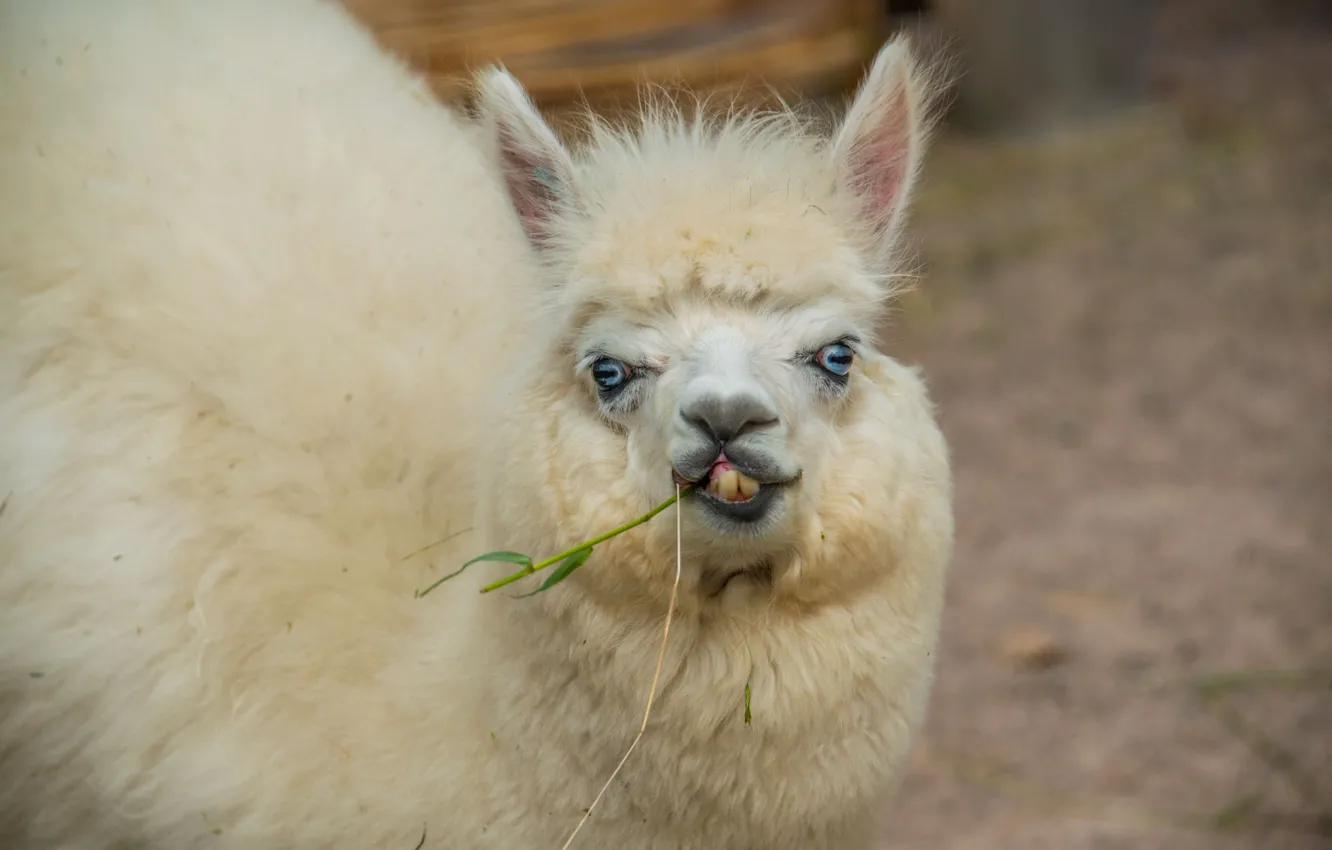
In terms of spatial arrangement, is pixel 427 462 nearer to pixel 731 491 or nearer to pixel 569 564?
pixel 569 564

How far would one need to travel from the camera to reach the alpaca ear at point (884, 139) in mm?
2684

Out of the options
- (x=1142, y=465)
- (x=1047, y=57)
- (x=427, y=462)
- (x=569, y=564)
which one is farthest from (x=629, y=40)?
(x=569, y=564)

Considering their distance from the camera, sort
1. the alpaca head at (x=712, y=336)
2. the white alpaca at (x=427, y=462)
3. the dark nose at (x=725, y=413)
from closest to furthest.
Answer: the dark nose at (x=725, y=413), the alpaca head at (x=712, y=336), the white alpaca at (x=427, y=462)

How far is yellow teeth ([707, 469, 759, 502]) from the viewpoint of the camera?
2.26m

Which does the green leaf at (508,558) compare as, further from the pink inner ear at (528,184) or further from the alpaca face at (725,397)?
the pink inner ear at (528,184)

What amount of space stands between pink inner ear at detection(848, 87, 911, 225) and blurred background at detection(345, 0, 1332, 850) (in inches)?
10.9

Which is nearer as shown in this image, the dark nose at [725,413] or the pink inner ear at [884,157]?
the dark nose at [725,413]

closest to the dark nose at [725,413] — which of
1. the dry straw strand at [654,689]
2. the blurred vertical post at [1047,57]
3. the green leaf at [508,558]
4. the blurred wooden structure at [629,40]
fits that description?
the dry straw strand at [654,689]

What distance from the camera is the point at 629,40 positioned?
20.5 ft

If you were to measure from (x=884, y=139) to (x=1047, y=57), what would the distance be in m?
6.43

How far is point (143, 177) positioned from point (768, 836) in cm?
207

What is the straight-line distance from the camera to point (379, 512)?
3008mm

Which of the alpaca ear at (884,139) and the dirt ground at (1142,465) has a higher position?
the alpaca ear at (884,139)

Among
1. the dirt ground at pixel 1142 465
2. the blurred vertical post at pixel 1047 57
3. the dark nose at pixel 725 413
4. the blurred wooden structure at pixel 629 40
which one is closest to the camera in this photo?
the dark nose at pixel 725 413
